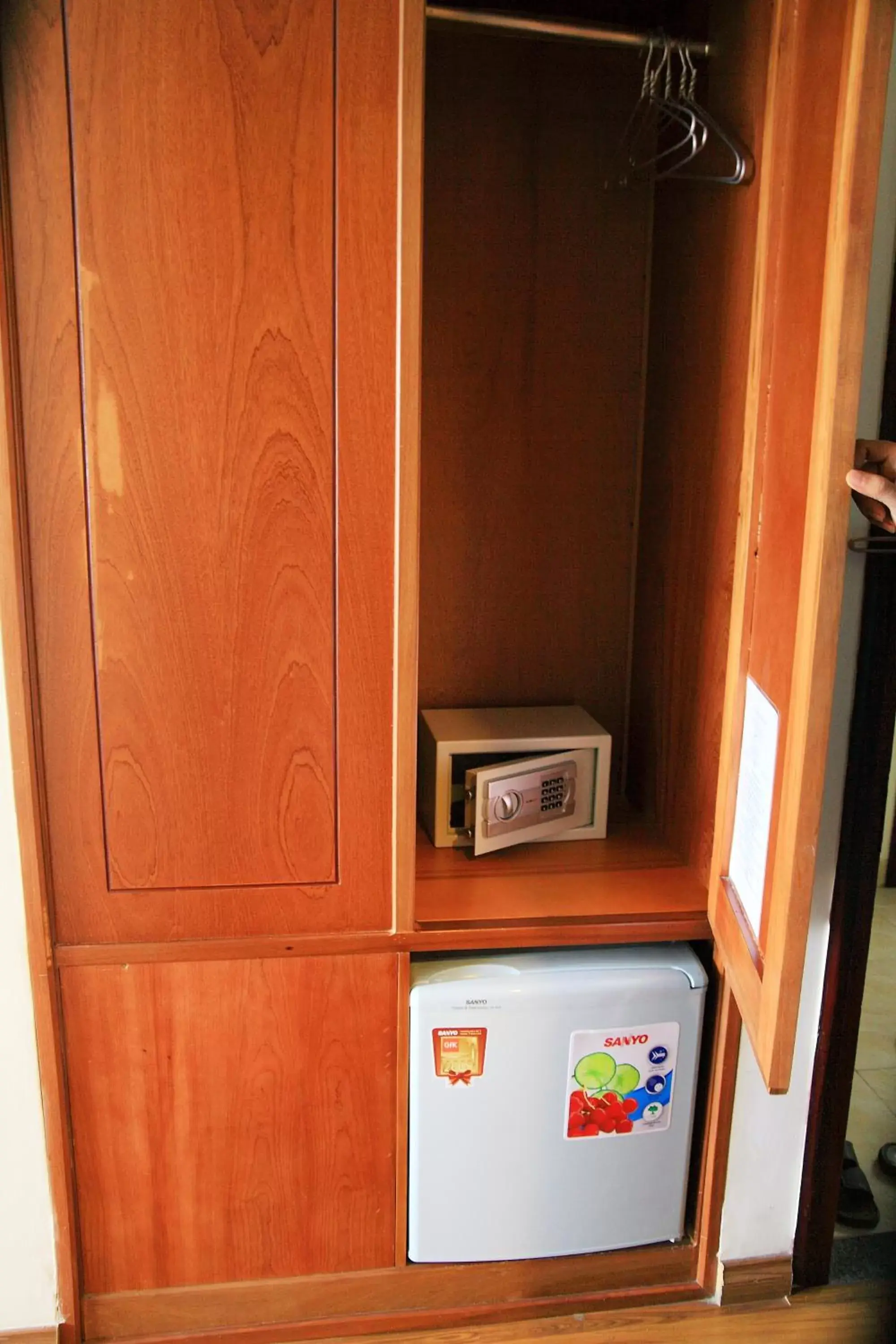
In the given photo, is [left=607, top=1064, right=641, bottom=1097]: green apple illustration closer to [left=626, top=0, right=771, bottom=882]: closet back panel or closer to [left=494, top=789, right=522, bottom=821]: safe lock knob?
[left=626, top=0, right=771, bottom=882]: closet back panel

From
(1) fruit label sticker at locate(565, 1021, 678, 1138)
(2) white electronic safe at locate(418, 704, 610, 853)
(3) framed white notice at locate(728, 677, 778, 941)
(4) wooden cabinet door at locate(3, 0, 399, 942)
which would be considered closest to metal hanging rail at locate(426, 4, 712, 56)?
(4) wooden cabinet door at locate(3, 0, 399, 942)

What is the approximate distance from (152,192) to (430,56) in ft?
2.41

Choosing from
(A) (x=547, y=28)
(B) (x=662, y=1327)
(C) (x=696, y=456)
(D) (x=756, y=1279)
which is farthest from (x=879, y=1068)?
(A) (x=547, y=28)

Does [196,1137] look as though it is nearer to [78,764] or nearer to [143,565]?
[78,764]

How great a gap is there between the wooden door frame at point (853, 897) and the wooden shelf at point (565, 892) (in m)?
0.25

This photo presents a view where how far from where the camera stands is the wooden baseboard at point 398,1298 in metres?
1.76

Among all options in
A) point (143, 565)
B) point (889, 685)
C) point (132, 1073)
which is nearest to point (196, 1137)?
point (132, 1073)

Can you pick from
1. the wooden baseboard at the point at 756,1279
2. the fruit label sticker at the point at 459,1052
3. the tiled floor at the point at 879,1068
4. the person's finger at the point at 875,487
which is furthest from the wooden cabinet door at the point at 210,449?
the tiled floor at the point at 879,1068

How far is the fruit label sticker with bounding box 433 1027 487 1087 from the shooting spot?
170 cm

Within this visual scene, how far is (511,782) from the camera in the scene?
1.84m

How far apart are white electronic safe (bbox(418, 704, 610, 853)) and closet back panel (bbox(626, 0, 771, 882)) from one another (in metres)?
0.15

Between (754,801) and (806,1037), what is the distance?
0.62m

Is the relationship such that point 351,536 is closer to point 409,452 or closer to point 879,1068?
point 409,452

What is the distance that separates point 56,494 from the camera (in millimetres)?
1445
